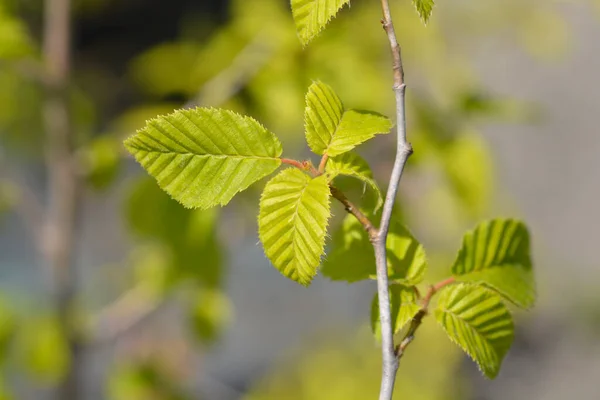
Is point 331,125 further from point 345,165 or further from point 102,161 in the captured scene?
point 102,161

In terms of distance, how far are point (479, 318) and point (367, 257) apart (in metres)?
0.09

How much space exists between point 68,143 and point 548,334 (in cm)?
249

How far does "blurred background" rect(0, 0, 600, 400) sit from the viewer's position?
3.48 ft

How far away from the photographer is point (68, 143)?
3.58 feet

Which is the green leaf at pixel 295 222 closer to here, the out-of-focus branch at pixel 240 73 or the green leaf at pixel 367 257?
the green leaf at pixel 367 257

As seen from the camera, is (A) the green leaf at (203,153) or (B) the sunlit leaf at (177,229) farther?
(B) the sunlit leaf at (177,229)

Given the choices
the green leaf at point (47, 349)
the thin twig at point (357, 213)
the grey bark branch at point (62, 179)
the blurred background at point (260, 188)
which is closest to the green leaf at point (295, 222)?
the thin twig at point (357, 213)

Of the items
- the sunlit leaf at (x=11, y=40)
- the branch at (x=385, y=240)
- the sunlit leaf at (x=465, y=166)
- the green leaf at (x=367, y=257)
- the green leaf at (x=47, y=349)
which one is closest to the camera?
the branch at (x=385, y=240)

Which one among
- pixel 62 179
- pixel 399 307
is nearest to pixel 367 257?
pixel 399 307

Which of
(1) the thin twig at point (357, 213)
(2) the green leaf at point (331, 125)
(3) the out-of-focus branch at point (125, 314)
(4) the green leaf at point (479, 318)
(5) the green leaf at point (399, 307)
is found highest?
(2) the green leaf at point (331, 125)

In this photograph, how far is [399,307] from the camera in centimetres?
44

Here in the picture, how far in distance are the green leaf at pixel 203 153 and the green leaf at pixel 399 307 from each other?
121 millimetres

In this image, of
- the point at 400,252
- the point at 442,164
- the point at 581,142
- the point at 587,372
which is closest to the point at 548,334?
the point at 587,372

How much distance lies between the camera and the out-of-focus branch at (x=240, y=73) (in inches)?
42.9
